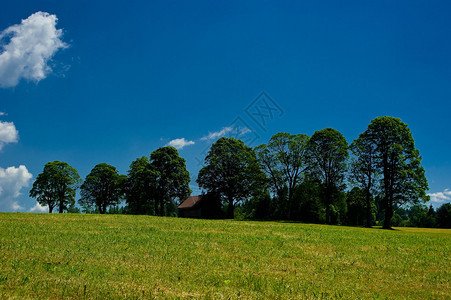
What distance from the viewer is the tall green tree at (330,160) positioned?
49938 mm

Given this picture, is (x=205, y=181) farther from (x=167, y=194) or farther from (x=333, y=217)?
(x=333, y=217)

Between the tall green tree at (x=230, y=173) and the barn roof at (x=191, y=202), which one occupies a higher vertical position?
the tall green tree at (x=230, y=173)

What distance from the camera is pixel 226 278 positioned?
8.80 m

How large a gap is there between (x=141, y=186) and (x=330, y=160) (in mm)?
38389

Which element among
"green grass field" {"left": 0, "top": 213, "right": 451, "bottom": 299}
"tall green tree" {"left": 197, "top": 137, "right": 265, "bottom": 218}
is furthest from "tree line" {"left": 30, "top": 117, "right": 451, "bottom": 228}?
"green grass field" {"left": 0, "top": 213, "right": 451, "bottom": 299}

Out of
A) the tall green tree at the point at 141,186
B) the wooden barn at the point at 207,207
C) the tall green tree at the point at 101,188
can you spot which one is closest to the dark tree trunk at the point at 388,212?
the wooden barn at the point at 207,207

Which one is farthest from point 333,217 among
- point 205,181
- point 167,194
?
point 167,194

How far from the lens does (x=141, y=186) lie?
57.9 m

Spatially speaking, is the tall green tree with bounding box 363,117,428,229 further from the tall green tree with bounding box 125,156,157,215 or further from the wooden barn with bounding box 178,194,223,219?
the tall green tree with bounding box 125,156,157,215

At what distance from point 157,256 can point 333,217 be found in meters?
85.7

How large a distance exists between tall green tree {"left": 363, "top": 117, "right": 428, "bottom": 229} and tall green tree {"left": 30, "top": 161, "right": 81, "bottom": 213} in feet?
215

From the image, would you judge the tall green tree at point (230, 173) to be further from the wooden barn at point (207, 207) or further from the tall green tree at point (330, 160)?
the tall green tree at point (330, 160)

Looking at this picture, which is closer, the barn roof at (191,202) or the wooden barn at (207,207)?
the wooden barn at (207,207)

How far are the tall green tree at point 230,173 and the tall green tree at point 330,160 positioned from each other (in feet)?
36.7
